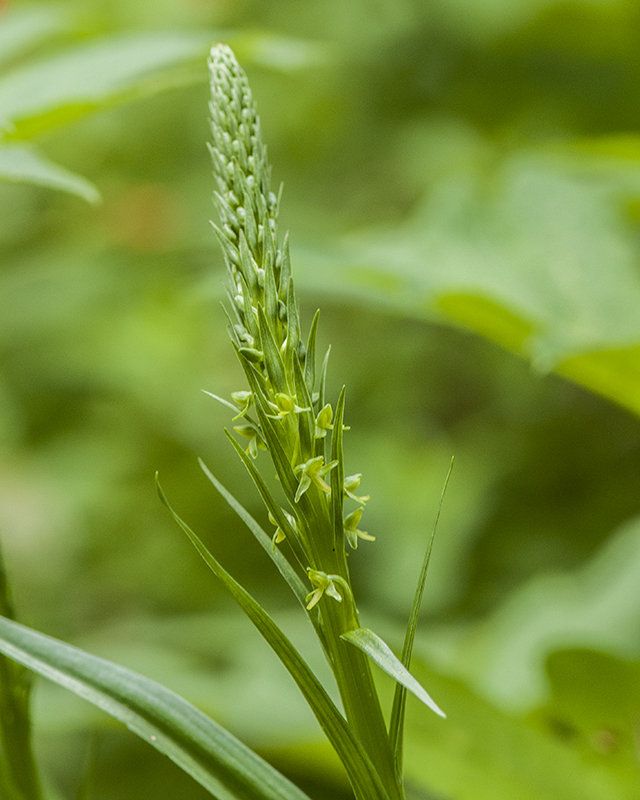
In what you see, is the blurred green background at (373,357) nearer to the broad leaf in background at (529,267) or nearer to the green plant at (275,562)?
the broad leaf in background at (529,267)

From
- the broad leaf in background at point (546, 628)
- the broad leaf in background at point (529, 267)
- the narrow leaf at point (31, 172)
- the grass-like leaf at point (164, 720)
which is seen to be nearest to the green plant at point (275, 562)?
the grass-like leaf at point (164, 720)

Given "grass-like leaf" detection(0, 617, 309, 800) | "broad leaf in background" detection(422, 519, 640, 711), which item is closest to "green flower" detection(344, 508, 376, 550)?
"grass-like leaf" detection(0, 617, 309, 800)

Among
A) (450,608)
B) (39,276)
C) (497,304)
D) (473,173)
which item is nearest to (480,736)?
(497,304)

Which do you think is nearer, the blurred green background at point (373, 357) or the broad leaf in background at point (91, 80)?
the broad leaf in background at point (91, 80)

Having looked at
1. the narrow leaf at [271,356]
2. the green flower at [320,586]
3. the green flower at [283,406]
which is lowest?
the green flower at [320,586]

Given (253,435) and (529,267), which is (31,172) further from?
(529,267)

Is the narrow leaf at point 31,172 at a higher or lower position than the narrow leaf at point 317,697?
higher
